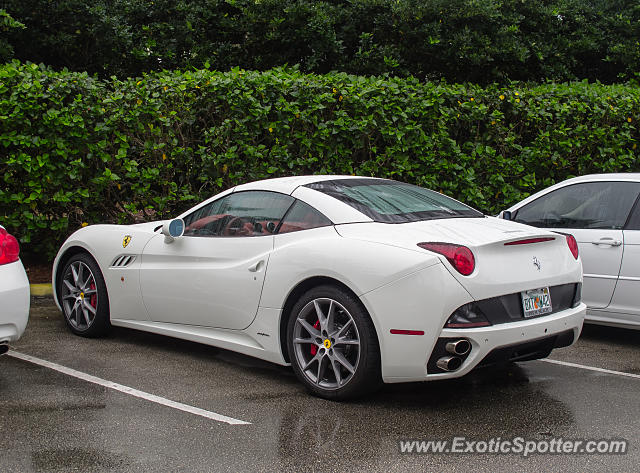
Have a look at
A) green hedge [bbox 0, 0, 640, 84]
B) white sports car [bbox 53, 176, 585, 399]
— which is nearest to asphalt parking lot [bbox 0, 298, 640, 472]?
white sports car [bbox 53, 176, 585, 399]

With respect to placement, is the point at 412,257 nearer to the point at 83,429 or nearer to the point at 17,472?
the point at 83,429

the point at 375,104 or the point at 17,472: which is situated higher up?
the point at 375,104

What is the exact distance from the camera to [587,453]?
13.4 ft

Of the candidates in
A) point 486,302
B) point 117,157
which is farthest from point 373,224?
point 117,157

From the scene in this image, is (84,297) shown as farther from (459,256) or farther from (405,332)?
(459,256)

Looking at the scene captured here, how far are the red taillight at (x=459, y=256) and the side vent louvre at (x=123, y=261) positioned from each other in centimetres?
285

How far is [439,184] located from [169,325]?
549 cm

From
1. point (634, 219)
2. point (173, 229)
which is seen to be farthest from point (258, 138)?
point (634, 219)

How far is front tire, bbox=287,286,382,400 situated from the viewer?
187 inches

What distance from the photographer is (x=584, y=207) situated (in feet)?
23.1

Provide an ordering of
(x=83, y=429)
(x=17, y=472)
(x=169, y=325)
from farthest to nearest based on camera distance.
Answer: (x=169, y=325) < (x=83, y=429) < (x=17, y=472)

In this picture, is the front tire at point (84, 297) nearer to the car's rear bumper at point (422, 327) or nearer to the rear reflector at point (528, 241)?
the car's rear bumper at point (422, 327)

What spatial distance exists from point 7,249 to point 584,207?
4876 mm

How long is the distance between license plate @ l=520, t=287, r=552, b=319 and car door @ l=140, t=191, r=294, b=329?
176 cm
